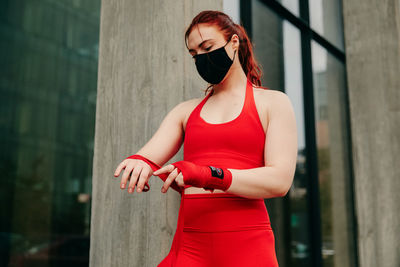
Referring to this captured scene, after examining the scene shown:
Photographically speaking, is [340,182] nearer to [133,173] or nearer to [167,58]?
[167,58]

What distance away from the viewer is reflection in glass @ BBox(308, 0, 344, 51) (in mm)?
6324

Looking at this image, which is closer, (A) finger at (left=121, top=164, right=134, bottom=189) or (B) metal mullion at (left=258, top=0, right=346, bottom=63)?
(A) finger at (left=121, top=164, right=134, bottom=189)

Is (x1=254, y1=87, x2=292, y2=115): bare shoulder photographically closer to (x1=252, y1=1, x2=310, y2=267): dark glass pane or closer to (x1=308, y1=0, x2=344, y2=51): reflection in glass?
(x1=252, y1=1, x2=310, y2=267): dark glass pane

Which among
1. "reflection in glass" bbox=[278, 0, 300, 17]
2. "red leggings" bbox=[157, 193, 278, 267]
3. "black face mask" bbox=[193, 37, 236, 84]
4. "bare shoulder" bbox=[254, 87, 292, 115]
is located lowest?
"red leggings" bbox=[157, 193, 278, 267]

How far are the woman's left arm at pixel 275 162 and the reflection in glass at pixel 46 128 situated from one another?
181 inches

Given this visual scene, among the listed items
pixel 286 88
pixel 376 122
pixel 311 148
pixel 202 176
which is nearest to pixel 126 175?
pixel 202 176

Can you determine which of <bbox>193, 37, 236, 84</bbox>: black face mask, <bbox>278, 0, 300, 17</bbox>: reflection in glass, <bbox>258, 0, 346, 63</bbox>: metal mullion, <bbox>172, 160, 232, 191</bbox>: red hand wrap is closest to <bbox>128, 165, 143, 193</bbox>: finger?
<bbox>172, 160, 232, 191</bbox>: red hand wrap

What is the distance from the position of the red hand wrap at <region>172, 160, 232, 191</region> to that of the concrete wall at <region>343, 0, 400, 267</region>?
5.42 meters

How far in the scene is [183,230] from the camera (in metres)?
1.88

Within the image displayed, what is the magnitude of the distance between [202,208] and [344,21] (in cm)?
611

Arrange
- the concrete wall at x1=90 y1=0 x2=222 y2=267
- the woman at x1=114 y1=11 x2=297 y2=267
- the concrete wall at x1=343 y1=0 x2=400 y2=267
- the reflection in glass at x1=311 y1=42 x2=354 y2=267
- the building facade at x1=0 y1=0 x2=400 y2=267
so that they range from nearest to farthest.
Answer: the woman at x1=114 y1=11 x2=297 y2=267 → the concrete wall at x1=90 y1=0 x2=222 y2=267 → the building facade at x1=0 y1=0 x2=400 y2=267 → the reflection in glass at x1=311 y1=42 x2=354 y2=267 → the concrete wall at x1=343 y1=0 x2=400 y2=267

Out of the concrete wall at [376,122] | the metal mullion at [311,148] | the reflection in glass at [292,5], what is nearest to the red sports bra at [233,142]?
the reflection in glass at [292,5]

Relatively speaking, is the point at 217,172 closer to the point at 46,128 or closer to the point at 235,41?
the point at 235,41

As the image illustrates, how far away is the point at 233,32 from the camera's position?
2047 mm
